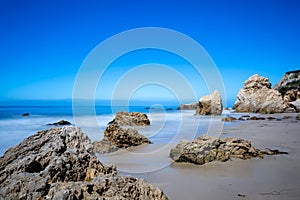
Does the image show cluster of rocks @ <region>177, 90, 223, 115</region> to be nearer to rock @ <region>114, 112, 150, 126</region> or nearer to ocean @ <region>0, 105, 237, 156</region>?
ocean @ <region>0, 105, 237, 156</region>

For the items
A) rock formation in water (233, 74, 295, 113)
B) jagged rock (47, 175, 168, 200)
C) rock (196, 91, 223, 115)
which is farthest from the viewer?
rock (196, 91, 223, 115)

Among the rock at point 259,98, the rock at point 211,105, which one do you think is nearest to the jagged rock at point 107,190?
the rock at point 211,105

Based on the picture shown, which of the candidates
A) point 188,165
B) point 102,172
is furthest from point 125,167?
point 102,172

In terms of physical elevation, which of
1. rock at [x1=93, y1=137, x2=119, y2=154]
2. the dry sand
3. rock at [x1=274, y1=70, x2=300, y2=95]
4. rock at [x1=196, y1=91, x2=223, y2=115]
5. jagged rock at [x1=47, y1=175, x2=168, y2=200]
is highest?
rock at [x1=274, y1=70, x2=300, y2=95]

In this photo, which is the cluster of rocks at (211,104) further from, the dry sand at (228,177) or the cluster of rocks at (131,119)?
the dry sand at (228,177)

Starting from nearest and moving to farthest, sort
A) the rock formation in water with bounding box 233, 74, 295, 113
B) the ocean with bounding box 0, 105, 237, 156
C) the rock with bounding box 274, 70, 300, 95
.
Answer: the ocean with bounding box 0, 105, 237, 156 → the rock formation in water with bounding box 233, 74, 295, 113 → the rock with bounding box 274, 70, 300, 95

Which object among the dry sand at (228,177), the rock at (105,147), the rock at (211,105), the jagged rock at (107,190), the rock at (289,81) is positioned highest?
the rock at (289,81)

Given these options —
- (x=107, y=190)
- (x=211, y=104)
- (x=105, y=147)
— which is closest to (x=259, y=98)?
(x=211, y=104)

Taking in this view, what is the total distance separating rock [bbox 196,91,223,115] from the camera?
24.2 m

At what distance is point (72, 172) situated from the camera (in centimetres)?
266

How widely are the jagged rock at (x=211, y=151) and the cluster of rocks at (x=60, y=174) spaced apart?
2457mm

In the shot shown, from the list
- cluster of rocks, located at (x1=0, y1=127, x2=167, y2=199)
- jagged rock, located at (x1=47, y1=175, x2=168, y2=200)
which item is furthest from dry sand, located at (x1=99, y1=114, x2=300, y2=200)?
cluster of rocks, located at (x1=0, y1=127, x2=167, y2=199)

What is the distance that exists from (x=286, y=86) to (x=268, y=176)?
50.3 meters

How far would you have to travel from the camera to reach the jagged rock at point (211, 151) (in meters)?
5.09
